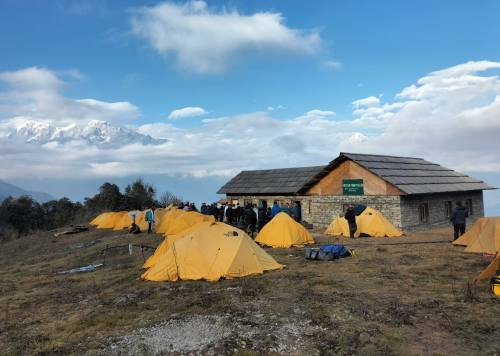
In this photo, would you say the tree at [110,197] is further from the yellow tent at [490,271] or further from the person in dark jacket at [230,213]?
the yellow tent at [490,271]

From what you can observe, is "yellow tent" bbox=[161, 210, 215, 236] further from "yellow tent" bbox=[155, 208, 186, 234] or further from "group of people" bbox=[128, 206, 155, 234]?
"group of people" bbox=[128, 206, 155, 234]

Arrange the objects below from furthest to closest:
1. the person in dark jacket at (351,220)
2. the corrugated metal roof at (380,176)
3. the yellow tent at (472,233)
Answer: the corrugated metal roof at (380,176) < the person in dark jacket at (351,220) < the yellow tent at (472,233)

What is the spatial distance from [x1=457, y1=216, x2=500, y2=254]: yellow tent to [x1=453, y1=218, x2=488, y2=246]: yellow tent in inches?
8.6

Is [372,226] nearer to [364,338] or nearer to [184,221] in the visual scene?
[184,221]

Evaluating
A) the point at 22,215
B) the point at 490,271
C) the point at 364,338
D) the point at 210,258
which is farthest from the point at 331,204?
the point at 22,215

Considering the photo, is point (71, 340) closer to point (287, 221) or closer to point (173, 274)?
point (173, 274)

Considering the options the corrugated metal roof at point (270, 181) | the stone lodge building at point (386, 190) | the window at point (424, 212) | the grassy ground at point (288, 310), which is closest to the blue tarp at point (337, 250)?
the grassy ground at point (288, 310)

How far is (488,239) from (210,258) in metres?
10.3

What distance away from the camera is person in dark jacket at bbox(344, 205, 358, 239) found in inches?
773

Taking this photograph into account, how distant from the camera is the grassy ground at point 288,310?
6.70 meters

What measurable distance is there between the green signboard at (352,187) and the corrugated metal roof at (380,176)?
52.3 inches

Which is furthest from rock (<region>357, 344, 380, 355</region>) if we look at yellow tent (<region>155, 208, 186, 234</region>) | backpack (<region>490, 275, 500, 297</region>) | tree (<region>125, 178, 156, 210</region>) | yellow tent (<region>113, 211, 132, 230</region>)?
tree (<region>125, 178, 156, 210</region>)

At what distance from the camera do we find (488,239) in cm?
1438

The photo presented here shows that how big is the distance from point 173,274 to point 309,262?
4919 millimetres
